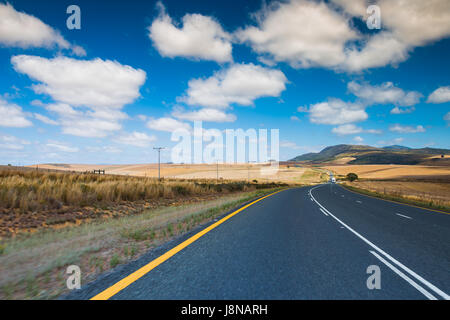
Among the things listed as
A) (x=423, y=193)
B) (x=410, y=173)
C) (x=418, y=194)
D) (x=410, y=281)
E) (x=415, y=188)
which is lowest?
(x=415, y=188)

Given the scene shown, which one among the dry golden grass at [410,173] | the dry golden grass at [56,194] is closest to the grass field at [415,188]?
the dry golden grass at [410,173]

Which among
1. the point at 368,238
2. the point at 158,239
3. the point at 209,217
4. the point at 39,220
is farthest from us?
the point at 209,217

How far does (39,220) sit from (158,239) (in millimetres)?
5465

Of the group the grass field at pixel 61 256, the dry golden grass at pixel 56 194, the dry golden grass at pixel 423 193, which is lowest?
the dry golden grass at pixel 423 193

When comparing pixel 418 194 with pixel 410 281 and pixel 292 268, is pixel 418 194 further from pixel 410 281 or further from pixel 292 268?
pixel 292 268

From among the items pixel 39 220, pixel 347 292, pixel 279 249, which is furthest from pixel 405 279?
pixel 39 220

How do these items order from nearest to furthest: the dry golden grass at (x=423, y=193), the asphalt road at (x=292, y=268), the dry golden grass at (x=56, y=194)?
1. the asphalt road at (x=292, y=268)
2. the dry golden grass at (x=56, y=194)
3. the dry golden grass at (x=423, y=193)

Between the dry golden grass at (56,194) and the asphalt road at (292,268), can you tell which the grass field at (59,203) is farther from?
the asphalt road at (292,268)

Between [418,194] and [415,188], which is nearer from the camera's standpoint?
[418,194]

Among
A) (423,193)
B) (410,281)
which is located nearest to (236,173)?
(423,193)

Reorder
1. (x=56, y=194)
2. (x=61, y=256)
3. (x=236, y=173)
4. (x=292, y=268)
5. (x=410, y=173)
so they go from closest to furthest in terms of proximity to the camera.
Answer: (x=292, y=268)
(x=61, y=256)
(x=56, y=194)
(x=410, y=173)
(x=236, y=173)

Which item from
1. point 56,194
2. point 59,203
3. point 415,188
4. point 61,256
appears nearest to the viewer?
point 61,256

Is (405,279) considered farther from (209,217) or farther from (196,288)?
(209,217)

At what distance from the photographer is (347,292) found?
131 inches
